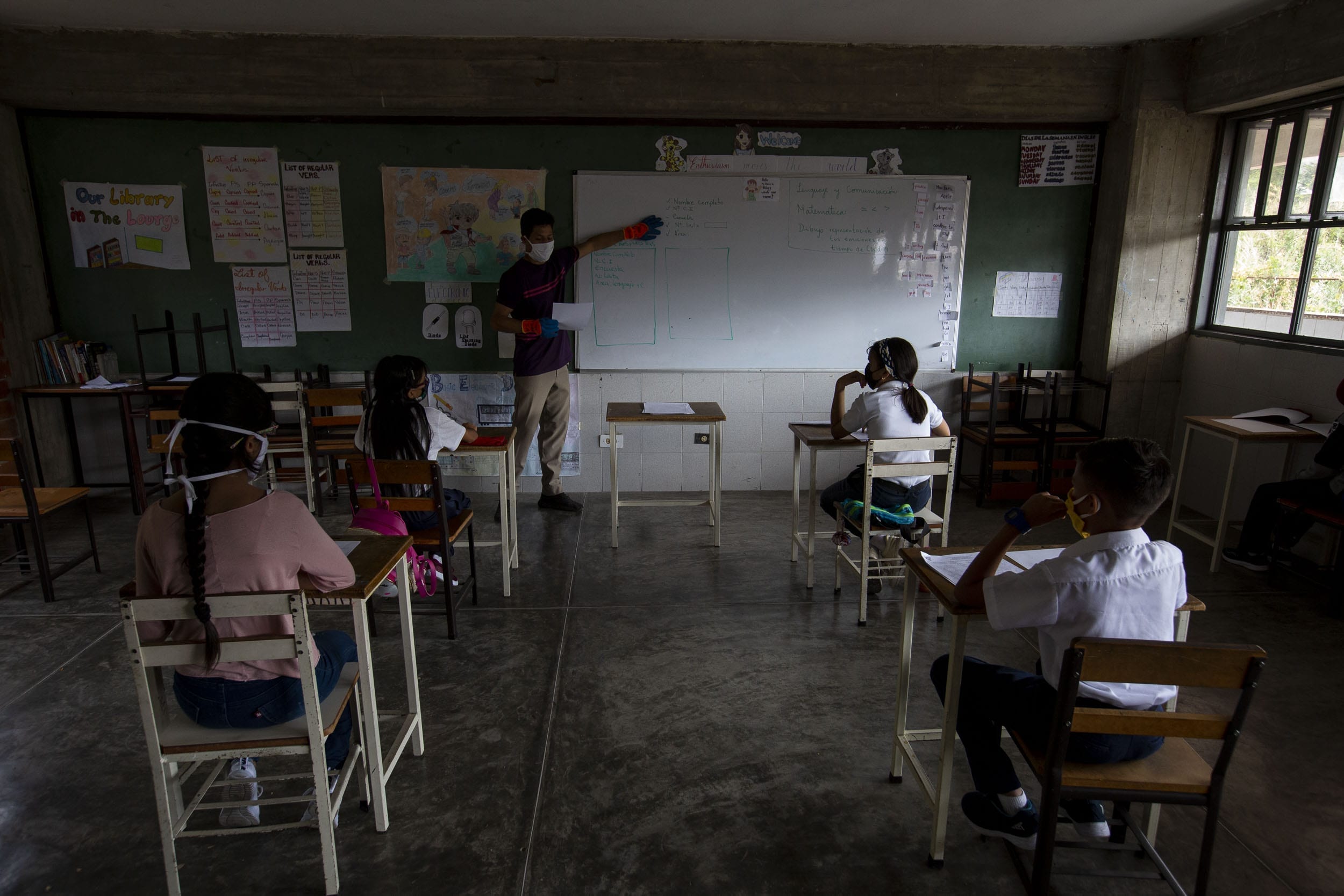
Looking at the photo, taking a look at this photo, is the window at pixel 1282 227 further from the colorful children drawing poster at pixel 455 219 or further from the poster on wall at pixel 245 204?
the poster on wall at pixel 245 204

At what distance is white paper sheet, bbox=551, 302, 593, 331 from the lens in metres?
4.77

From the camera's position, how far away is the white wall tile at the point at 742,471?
562 cm

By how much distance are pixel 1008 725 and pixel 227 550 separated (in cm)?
192

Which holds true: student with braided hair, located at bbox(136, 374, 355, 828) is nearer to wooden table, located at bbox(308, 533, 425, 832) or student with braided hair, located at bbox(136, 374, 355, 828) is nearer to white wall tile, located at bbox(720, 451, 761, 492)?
wooden table, located at bbox(308, 533, 425, 832)

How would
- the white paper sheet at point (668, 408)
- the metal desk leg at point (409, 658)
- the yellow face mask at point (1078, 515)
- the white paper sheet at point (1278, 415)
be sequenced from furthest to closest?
the white paper sheet at point (668, 408) < the white paper sheet at point (1278, 415) < the metal desk leg at point (409, 658) < the yellow face mask at point (1078, 515)

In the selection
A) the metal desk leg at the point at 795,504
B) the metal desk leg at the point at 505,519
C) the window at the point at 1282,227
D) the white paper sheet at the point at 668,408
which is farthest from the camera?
the white paper sheet at the point at 668,408

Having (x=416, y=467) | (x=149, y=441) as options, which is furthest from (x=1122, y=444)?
(x=149, y=441)

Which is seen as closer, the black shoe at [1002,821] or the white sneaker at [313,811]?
the black shoe at [1002,821]

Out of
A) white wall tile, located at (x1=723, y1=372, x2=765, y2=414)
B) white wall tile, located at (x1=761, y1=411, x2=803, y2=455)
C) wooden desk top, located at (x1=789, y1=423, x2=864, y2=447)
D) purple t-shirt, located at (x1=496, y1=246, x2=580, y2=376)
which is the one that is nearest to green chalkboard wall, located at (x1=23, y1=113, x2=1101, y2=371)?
purple t-shirt, located at (x1=496, y1=246, x2=580, y2=376)

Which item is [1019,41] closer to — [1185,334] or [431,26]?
[1185,334]

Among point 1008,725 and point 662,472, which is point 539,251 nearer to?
point 662,472

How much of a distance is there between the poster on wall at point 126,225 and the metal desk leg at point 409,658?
4.13 m

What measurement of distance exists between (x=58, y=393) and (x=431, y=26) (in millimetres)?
3335

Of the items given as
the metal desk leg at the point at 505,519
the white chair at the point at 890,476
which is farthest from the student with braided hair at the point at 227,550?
the white chair at the point at 890,476
